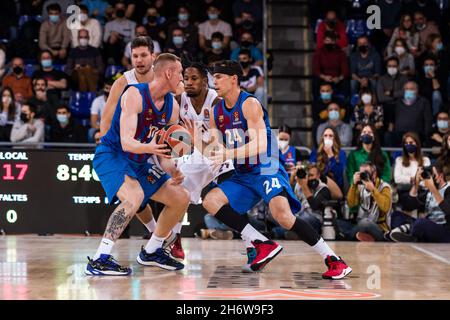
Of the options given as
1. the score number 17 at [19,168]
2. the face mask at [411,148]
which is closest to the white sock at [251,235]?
the face mask at [411,148]

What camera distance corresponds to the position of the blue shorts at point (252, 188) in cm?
657

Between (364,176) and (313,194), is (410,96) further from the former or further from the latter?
(313,194)

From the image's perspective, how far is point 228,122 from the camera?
22.0 feet

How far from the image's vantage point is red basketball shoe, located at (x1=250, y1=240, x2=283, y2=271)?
658 centimetres

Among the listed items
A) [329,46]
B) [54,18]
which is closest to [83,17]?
[54,18]

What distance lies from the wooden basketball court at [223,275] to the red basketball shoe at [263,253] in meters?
0.11

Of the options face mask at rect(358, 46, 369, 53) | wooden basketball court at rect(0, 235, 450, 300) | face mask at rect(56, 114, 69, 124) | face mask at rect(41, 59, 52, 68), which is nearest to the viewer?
wooden basketball court at rect(0, 235, 450, 300)

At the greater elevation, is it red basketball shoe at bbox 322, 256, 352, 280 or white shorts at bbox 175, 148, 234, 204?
white shorts at bbox 175, 148, 234, 204

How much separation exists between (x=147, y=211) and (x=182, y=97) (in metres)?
1.13

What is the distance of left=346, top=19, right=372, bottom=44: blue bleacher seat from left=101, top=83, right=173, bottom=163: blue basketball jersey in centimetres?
A: 861

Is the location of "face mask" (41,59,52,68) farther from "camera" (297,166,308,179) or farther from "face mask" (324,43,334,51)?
"camera" (297,166,308,179)

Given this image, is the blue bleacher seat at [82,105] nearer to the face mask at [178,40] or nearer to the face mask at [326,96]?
the face mask at [178,40]

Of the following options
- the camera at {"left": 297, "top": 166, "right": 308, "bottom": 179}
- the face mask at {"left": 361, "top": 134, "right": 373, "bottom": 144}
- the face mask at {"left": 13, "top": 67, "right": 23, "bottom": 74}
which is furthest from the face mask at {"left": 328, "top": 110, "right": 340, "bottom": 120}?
the face mask at {"left": 13, "top": 67, "right": 23, "bottom": 74}
